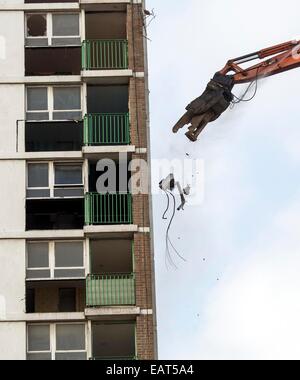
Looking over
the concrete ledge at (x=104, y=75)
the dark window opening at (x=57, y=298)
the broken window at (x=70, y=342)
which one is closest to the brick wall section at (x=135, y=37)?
the concrete ledge at (x=104, y=75)

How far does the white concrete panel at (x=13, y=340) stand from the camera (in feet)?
226

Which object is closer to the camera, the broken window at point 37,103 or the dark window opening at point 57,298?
the dark window opening at point 57,298

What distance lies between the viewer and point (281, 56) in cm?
7338

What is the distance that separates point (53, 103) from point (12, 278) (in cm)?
802

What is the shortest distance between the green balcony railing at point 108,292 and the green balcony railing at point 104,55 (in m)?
9.40

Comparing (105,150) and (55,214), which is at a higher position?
(105,150)

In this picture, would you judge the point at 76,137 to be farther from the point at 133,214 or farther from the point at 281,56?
the point at 281,56

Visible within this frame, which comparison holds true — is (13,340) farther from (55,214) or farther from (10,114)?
(10,114)

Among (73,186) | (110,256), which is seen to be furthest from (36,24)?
(110,256)

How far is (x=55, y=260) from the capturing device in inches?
2771

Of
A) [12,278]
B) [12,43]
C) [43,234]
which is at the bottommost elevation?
[12,278]

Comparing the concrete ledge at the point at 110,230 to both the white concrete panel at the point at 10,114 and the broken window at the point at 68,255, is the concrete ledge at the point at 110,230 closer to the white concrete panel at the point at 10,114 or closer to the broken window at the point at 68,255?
the broken window at the point at 68,255

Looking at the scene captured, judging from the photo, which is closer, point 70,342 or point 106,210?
point 70,342
